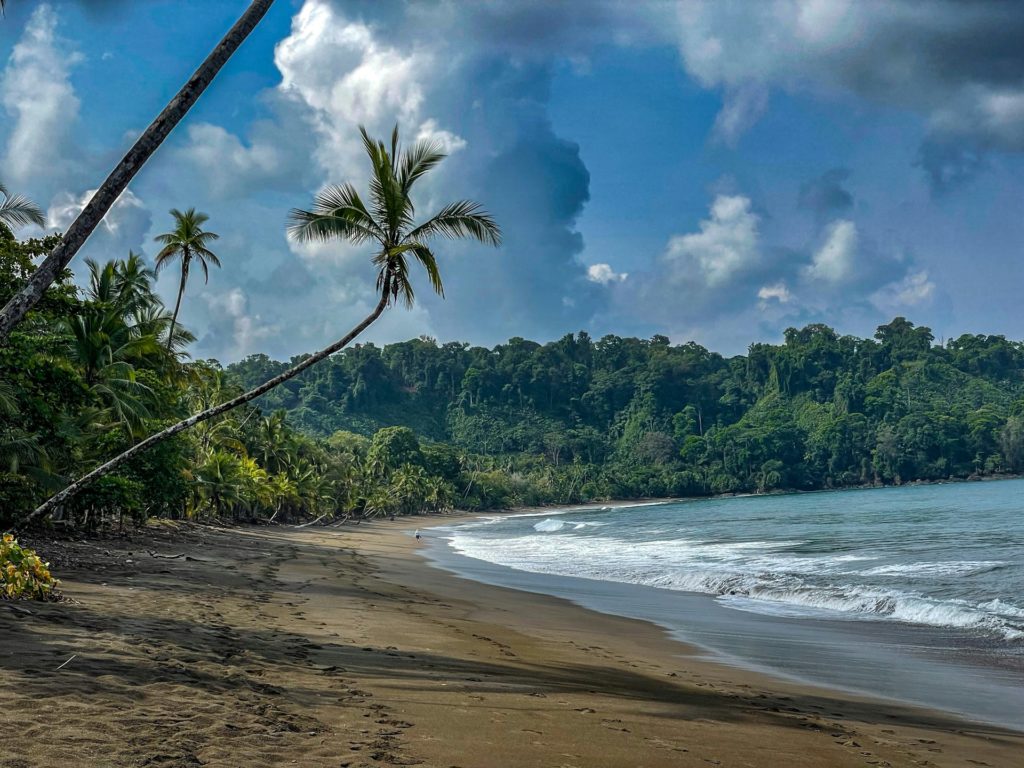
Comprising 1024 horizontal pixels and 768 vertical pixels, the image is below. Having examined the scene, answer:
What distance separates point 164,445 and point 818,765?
19229 millimetres

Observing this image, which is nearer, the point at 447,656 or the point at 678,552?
the point at 447,656

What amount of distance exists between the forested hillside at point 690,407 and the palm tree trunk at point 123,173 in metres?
120

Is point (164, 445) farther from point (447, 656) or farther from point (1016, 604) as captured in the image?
point (1016, 604)

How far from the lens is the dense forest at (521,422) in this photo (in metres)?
19.8

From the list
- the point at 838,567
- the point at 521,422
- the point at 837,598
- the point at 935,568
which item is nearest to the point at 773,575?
the point at 838,567

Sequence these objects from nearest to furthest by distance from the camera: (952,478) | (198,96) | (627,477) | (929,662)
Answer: (198,96), (929,662), (952,478), (627,477)

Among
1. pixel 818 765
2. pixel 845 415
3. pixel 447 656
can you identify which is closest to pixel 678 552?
pixel 447 656

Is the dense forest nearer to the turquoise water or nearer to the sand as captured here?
the sand

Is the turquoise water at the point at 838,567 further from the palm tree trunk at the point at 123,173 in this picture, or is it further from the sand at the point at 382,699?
the palm tree trunk at the point at 123,173

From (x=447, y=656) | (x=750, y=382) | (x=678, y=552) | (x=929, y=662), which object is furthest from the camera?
(x=750, y=382)

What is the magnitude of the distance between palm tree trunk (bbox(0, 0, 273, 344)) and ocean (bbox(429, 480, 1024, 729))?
8578mm

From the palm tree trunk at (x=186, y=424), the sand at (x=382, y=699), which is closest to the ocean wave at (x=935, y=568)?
the sand at (x=382, y=699)

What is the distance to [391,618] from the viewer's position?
11.0 meters

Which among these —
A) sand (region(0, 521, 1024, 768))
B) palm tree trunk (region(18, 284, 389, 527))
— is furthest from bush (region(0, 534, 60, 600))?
palm tree trunk (region(18, 284, 389, 527))
